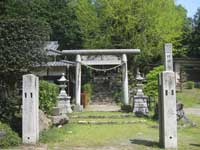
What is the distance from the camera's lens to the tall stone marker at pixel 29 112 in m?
11.7

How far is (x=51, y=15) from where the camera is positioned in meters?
47.2

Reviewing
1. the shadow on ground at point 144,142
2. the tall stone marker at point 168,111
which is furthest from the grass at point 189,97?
the tall stone marker at point 168,111

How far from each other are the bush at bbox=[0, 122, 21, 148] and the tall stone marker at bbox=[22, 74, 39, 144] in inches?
10.1

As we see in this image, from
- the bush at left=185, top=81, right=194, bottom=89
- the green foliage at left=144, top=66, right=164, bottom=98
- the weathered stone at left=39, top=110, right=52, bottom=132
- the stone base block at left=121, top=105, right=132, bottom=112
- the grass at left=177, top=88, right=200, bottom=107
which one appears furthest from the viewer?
the bush at left=185, top=81, right=194, bottom=89

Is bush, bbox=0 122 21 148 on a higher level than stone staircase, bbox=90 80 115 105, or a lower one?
lower

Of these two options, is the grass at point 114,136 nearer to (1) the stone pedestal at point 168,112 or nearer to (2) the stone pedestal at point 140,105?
(1) the stone pedestal at point 168,112

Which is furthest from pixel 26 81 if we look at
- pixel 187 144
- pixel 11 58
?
pixel 187 144

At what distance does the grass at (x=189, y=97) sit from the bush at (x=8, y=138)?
71.1 feet

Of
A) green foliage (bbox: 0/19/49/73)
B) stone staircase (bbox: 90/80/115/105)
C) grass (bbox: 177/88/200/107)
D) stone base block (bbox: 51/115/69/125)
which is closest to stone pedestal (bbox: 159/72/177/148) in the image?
green foliage (bbox: 0/19/49/73)

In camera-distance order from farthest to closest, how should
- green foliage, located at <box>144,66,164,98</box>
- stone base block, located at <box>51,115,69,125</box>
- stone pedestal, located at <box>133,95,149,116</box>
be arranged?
1. green foliage, located at <box>144,66,164,98</box>
2. stone pedestal, located at <box>133,95,149,116</box>
3. stone base block, located at <box>51,115,69,125</box>

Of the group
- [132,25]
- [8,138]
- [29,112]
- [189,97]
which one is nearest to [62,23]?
[132,25]

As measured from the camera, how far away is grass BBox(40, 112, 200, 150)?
11.7 metres

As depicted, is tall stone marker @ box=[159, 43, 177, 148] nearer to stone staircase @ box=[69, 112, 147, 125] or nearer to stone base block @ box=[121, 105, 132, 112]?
stone staircase @ box=[69, 112, 147, 125]

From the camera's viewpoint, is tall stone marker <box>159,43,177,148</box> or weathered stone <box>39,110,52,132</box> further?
weathered stone <box>39,110,52,132</box>
